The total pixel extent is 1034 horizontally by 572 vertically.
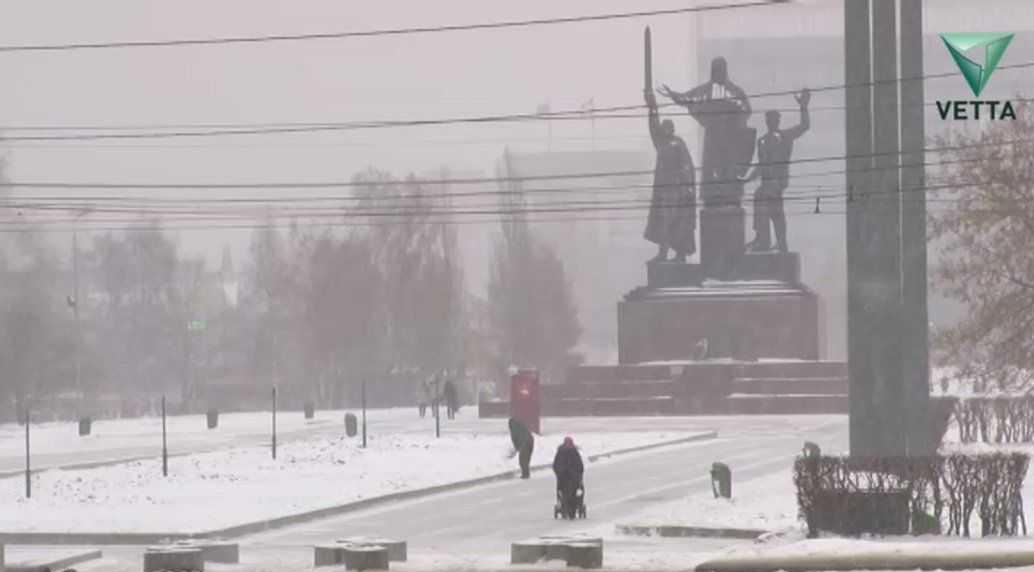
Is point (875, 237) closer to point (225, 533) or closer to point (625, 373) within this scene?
point (225, 533)

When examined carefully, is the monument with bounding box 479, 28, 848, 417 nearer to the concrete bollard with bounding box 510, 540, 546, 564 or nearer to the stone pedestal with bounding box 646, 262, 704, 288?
the stone pedestal with bounding box 646, 262, 704, 288

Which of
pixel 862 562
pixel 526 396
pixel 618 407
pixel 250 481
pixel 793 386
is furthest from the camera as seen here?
pixel 618 407

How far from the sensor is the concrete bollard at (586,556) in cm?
2638

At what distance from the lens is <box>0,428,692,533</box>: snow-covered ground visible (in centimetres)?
3819

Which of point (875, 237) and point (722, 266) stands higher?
point (722, 266)

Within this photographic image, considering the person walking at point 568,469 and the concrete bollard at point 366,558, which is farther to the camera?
the person walking at point 568,469

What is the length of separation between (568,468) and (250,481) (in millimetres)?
11508

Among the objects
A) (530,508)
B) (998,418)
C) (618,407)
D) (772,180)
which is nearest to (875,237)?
(530,508)

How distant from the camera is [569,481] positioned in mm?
37594

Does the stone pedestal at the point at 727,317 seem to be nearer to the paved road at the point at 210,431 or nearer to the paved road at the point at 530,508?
the paved road at the point at 210,431

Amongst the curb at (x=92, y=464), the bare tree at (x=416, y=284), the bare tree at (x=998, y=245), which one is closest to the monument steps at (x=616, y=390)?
the curb at (x=92, y=464)

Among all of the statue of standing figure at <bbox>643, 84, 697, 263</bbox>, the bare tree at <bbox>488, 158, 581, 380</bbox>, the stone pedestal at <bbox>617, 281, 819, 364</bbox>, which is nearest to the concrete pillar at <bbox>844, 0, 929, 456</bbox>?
the stone pedestal at <bbox>617, 281, 819, 364</bbox>

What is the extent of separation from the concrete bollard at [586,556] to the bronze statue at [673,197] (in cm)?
5663

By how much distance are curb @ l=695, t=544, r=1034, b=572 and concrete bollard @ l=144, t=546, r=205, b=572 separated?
562cm
